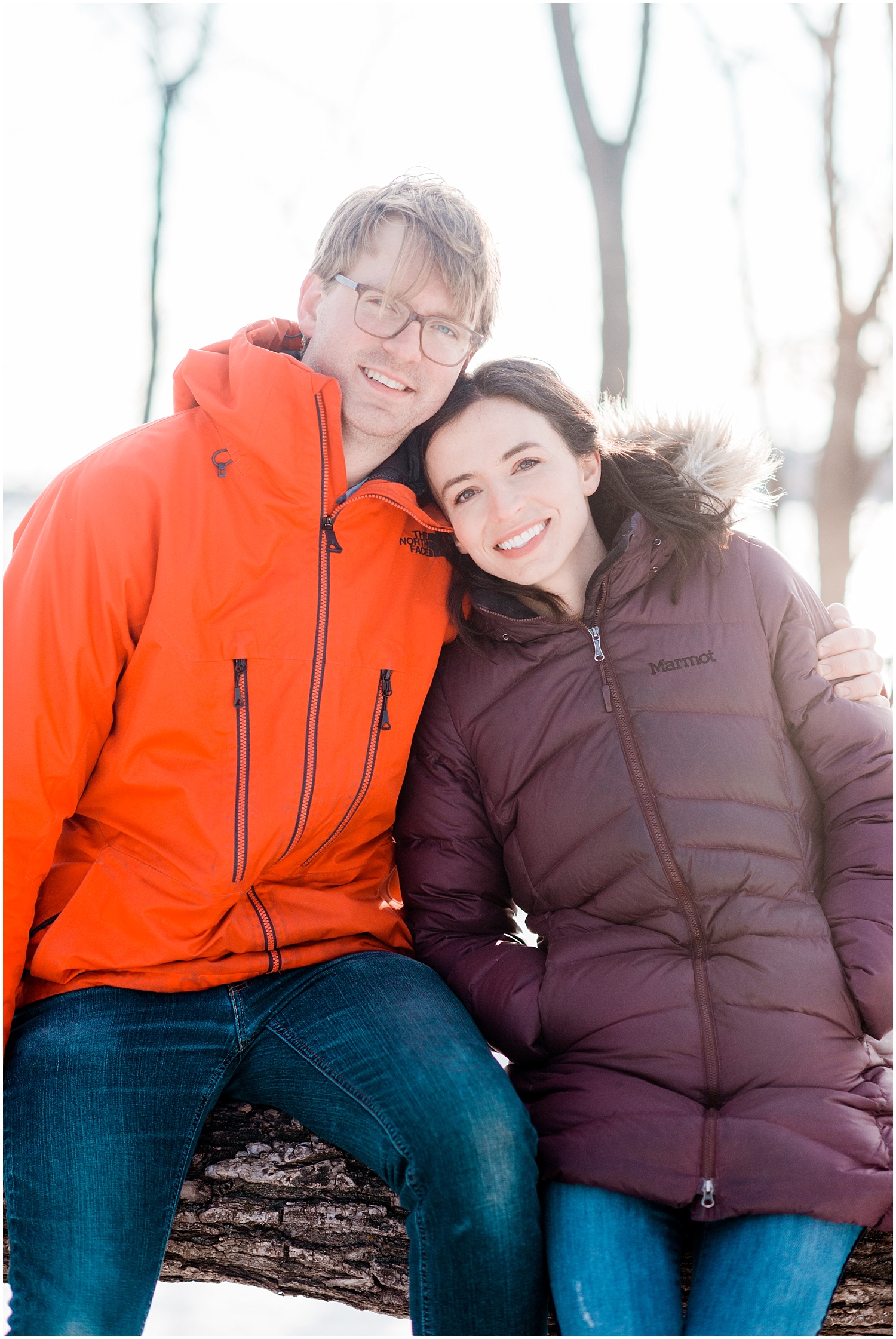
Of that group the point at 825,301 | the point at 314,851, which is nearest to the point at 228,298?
the point at 825,301

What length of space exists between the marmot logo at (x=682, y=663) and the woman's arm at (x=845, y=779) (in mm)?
151

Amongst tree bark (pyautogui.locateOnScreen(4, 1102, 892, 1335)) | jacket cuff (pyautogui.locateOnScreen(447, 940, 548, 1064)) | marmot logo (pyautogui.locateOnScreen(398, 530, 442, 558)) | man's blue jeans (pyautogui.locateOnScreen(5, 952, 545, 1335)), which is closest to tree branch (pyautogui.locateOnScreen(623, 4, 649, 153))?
marmot logo (pyautogui.locateOnScreen(398, 530, 442, 558))

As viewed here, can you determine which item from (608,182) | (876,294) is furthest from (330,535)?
(876,294)

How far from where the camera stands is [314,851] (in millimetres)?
2156

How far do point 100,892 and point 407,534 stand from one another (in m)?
1.06

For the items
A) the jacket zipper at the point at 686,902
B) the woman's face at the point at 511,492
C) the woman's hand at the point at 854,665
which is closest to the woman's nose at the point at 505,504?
the woman's face at the point at 511,492

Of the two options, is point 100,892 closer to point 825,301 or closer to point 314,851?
point 314,851

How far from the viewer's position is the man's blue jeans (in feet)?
5.63

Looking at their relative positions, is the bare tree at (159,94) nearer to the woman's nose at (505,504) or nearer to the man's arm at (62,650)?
the man's arm at (62,650)

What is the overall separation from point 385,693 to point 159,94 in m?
6.85

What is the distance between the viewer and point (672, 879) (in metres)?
1.98

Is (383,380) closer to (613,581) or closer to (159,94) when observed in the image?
(613,581)

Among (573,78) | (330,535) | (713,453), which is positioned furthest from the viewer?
(573,78)

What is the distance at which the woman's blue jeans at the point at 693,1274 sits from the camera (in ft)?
5.51
